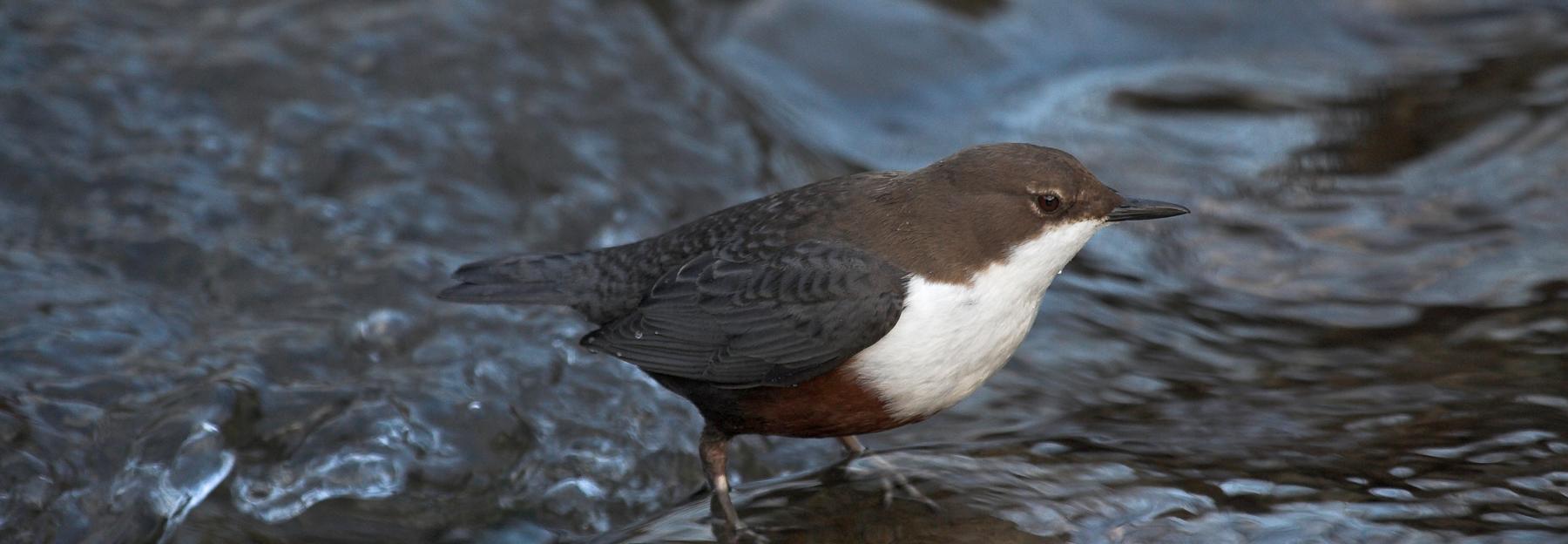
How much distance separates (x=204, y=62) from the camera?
213 inches

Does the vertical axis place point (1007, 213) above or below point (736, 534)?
above

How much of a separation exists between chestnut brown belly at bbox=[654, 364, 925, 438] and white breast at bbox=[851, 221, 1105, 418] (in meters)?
0.04

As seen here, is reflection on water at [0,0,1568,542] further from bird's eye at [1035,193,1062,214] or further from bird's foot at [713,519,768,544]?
bird's eye at [1035,193,1062,214]

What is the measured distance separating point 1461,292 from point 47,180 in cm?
471

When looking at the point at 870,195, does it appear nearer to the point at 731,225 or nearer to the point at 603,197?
the point at 731,225

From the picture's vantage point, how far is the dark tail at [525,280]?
11.8 ft

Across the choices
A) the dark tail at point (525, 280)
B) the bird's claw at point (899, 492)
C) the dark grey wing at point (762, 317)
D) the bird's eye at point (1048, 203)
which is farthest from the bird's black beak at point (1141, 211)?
the dark tail at point (525, 280)

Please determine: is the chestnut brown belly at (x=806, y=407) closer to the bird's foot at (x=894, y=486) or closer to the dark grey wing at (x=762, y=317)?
the dark grey wing at (x=762, y=317)

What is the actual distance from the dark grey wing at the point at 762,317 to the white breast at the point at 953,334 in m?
0.04

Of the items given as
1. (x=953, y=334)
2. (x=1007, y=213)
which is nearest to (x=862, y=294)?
(x=953, y=334)

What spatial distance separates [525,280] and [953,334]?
1144 millimetres

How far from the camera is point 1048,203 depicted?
324cm

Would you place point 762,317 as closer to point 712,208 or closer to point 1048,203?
point 1048,203

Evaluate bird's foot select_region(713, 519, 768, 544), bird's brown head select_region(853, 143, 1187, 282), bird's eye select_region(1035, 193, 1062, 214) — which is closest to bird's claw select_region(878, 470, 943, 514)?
bird's foot select_region(713, 519, 768, 544)
